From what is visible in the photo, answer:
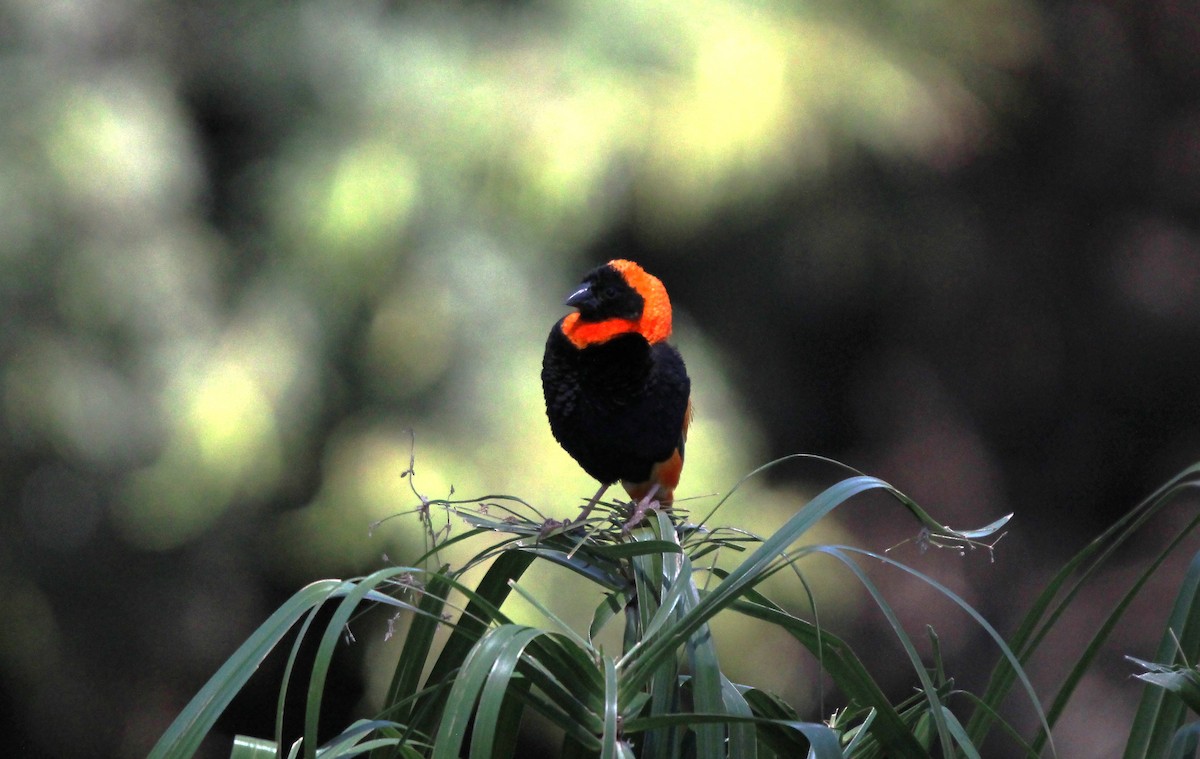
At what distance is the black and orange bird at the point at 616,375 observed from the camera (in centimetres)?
117

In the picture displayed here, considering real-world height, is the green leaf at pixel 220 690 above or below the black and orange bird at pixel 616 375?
below

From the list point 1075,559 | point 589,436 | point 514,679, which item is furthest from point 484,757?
point 589,436

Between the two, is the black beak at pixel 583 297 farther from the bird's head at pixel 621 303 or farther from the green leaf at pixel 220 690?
the green leaf at pixel 220 690


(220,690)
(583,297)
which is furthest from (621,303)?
(220,690)

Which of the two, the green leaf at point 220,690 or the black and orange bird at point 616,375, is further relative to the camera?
the black and orange bird at point 616,375

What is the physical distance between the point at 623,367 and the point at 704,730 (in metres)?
0.60

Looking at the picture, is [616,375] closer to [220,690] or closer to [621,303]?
[621,303]

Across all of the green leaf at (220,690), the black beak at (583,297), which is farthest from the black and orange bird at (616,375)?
the green leaf at (220,690)

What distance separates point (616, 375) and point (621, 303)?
80mm

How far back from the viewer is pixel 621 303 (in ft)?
3.86

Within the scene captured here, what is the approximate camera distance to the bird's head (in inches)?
46.0

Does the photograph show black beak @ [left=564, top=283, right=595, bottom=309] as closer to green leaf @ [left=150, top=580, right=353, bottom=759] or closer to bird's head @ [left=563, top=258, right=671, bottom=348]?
bird's head @ [left=563, top=258, right=671, bottom=348]

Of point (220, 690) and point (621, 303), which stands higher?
point (621, 303)

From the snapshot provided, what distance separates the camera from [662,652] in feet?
2.02
